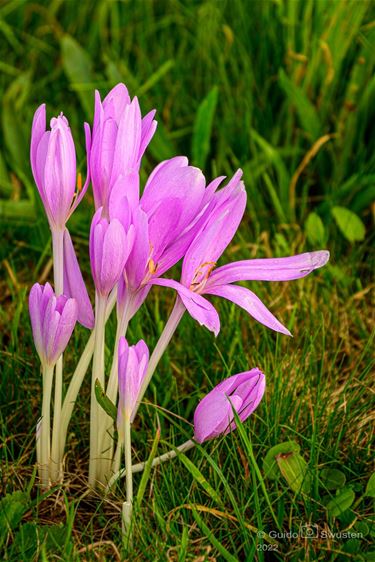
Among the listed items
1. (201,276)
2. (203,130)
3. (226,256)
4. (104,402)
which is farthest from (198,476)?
(203,130)

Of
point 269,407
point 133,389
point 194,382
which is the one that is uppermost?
point 133,389

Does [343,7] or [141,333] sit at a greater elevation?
[343,7]

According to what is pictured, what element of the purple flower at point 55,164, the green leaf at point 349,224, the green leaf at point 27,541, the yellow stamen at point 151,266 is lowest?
the green leaf at point 27,541

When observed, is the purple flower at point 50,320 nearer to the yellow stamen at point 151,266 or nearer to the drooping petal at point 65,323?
the drooping petal at point 65,323

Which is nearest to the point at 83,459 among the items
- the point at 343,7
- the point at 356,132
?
the point at 356,132

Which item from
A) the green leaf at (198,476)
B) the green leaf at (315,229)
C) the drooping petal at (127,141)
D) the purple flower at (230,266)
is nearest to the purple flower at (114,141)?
the drooping petal at (127,141)

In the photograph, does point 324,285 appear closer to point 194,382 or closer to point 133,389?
point 194,382

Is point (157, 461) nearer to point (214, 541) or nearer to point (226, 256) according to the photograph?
point (214, 541)
